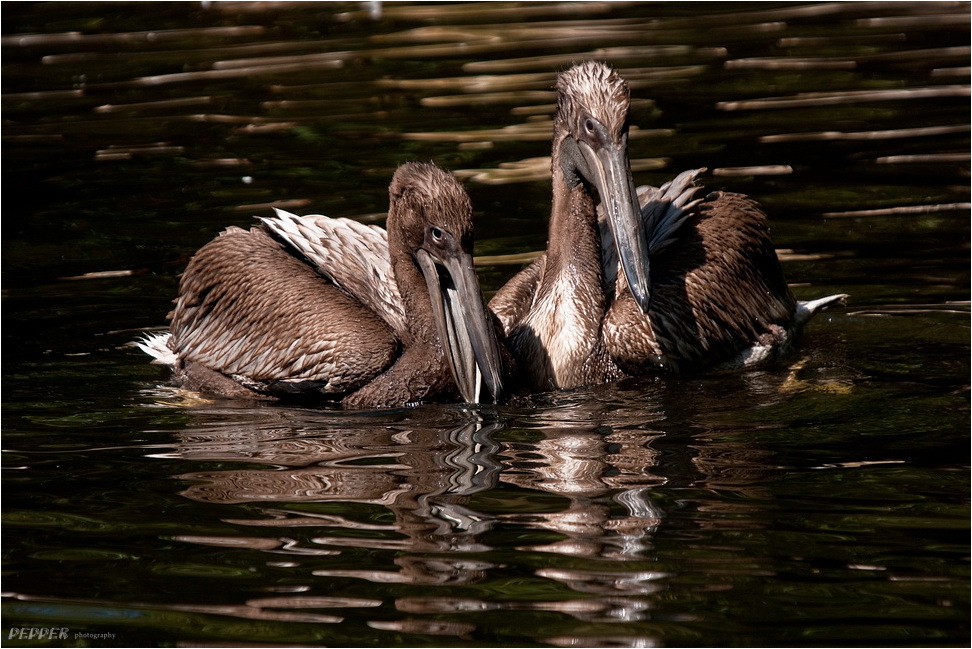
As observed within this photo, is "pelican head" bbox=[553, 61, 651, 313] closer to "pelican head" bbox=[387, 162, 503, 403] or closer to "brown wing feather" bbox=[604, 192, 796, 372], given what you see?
"brown wing feather" bbox=[604, 192, 796, 372]

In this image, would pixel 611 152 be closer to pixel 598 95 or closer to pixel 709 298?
pixel 598 95

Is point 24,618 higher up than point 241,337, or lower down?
lower down

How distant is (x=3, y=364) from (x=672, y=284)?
11.8ft

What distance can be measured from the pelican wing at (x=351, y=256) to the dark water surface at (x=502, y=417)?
2.55 feet

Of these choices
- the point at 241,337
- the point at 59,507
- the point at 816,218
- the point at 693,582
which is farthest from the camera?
the point at 816,218

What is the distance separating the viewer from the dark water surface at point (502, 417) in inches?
191

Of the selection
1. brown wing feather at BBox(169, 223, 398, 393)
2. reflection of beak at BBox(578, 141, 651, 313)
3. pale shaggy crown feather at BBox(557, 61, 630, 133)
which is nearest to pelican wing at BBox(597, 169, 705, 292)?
reflection of beak at BBox(578, 141, 651, 313)

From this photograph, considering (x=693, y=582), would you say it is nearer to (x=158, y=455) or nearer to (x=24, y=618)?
(x=24, y=618)

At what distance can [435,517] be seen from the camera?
5.59 metres

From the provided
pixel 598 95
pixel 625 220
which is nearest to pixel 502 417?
pixel 625 220

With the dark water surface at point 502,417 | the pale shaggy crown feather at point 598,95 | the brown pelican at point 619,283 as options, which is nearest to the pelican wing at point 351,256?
the brown pelican at point 619,283

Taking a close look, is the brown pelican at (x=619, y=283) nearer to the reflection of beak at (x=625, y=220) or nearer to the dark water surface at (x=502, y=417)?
the reflection of beak at (x=625, y=220)

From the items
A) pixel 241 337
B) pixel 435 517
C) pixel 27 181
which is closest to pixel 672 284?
pixel 241 337

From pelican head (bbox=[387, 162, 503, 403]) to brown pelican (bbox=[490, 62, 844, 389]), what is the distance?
61cm
